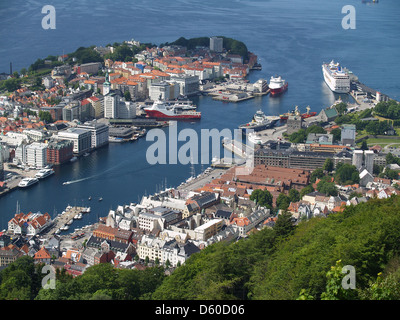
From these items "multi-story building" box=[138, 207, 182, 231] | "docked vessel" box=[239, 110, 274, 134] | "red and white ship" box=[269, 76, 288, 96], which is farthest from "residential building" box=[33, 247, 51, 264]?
"red and white ship" box=[269, 76, 288, 96]

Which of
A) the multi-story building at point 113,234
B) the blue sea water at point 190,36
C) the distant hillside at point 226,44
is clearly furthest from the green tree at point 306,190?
the distant hillside at point 226,44

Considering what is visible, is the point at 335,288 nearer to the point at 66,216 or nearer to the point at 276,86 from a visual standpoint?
the point at 66,216

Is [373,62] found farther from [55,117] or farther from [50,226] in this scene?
[50,226]

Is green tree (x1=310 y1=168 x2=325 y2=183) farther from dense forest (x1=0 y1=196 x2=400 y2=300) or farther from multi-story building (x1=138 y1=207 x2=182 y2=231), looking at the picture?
dense forest (x1=0 y1=196 x2=400 y2=300)

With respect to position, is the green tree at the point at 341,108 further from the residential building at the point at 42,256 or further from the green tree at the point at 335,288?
the green tree at the point at 335,288

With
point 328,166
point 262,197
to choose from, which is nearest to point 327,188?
point 262,197
